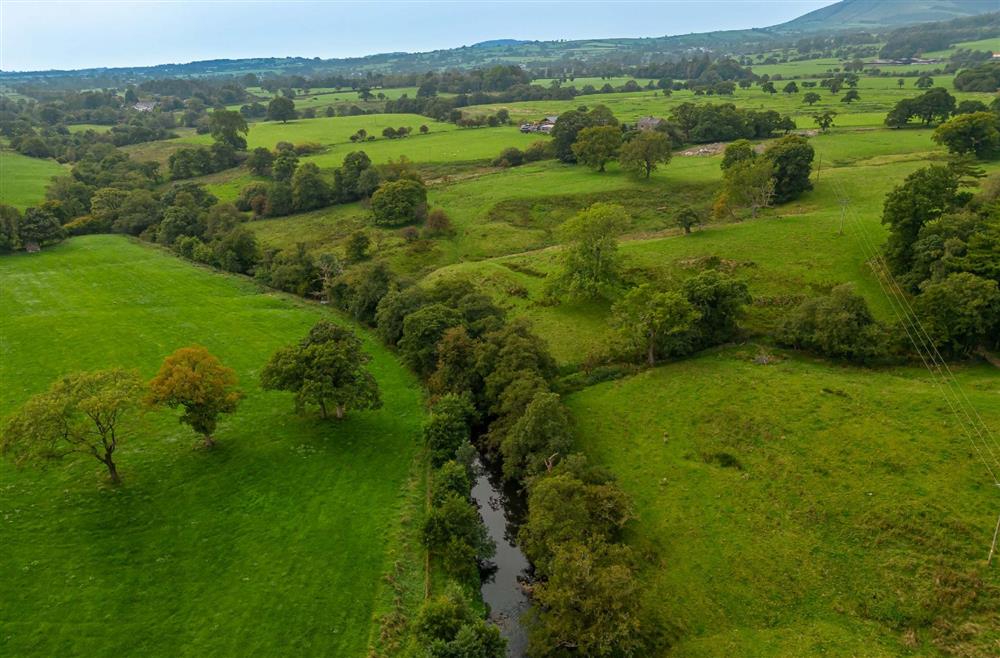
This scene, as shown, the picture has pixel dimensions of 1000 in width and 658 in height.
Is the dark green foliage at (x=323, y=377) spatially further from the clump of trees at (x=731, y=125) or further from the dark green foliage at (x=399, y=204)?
the clump of trees at (x=731, y=125)

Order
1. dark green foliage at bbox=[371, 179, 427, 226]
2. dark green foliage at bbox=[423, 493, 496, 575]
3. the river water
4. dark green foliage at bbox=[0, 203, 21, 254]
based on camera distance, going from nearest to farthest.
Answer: the river water, dark green foliage at bbox=[423, 493, 496, 575], dark green foliage at bbox=[0, 203, 21, 254], dark green foliage at bbox=[371, 179, 427, 226]

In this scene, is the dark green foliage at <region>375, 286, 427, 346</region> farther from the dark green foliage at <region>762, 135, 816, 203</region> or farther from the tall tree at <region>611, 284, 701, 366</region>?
the dark green foliage at <region>762, 135, 816, 203</region>

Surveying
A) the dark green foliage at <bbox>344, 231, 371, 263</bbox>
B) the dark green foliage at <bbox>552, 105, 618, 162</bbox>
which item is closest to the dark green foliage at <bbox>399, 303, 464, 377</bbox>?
the dark green foliage at <bbox>344, 231, 371, 263</bbox>

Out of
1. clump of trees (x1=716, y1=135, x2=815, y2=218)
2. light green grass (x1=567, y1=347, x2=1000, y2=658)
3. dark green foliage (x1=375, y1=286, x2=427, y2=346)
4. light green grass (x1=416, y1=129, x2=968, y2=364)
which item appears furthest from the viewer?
clump of trees (x1=716, y1=135, x2=815, y2=218)

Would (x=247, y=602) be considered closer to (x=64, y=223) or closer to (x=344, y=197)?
(x=344, y=197)

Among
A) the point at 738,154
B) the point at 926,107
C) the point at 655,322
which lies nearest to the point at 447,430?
the point at 655,322

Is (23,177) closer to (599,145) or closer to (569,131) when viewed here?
(569,131)

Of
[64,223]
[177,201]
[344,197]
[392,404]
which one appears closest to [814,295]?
[392,404]
